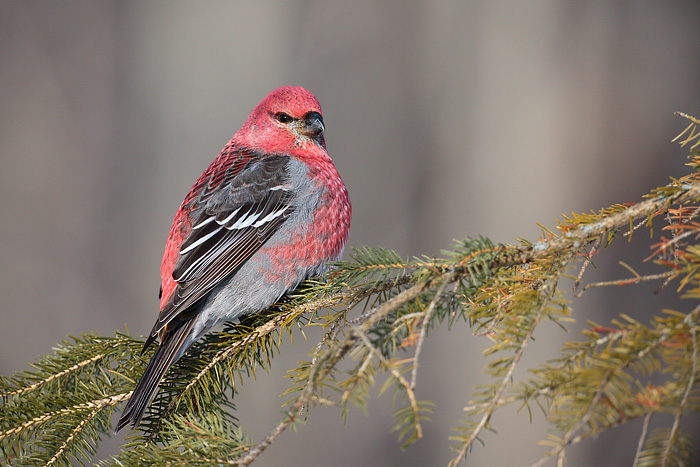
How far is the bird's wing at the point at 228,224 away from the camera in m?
2.12

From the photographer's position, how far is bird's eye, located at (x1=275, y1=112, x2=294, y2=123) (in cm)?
274

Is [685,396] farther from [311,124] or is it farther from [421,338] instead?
[311,124]

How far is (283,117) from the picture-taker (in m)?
2.75

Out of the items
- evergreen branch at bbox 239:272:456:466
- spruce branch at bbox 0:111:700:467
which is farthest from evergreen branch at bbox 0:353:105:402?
evergreen branch at bbox 239:272:456:466

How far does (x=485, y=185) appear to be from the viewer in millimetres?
4453

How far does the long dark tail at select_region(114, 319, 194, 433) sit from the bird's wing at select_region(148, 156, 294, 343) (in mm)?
143

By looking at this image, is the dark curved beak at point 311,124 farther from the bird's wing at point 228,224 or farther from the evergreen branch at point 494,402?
the evergreen branch at point 494,402

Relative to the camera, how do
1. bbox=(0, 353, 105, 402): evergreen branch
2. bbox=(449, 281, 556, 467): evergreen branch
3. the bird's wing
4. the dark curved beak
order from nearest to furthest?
bbox=(449, 281, 556, 467): evergreen branch, bbox=(0, 353, 105, 402): evergreen branch, the bird's wing, the dark curved beak

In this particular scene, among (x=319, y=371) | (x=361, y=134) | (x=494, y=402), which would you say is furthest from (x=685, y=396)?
(x=361, y=134)

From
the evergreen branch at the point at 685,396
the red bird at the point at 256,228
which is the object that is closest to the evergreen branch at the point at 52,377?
the red bird at the point at 256,228

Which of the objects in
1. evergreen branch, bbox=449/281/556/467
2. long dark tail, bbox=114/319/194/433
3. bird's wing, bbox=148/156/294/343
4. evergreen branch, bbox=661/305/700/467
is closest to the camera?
evergreen branch, bbox=661/305/700/467

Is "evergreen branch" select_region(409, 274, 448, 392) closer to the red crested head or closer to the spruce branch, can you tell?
the spruce branch

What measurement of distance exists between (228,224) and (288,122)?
2.34ft

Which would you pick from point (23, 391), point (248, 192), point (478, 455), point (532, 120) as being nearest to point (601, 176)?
point (532, 120)
